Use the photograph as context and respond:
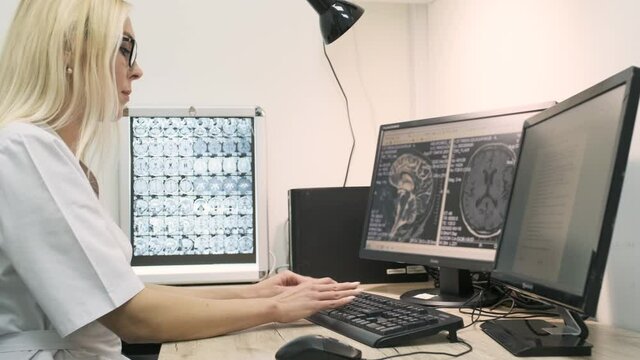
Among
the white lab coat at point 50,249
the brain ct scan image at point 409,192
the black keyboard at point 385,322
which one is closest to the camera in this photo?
the white lab coat at point 50,249

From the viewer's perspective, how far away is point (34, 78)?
104 cm

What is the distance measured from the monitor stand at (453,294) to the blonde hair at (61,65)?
891mm

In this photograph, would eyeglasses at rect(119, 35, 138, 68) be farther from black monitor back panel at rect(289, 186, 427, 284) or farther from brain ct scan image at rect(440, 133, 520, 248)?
brain ct scan image at rect(440, 133, 520, 248)

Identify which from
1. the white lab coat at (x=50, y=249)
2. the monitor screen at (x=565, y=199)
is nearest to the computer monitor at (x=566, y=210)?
the monitor screen at (x=565, y=199)

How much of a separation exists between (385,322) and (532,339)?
0.27 meters

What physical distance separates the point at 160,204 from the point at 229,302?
2.93 feet

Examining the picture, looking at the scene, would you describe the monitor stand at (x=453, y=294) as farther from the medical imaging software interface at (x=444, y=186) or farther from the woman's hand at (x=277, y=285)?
the woman's hand at (x=277, y=285)

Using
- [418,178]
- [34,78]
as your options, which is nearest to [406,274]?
[418,178]

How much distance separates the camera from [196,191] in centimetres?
194

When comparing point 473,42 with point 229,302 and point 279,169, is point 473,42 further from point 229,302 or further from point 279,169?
point 229,302

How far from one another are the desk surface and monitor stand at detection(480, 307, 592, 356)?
0.06 feet

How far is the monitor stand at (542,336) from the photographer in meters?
0.92

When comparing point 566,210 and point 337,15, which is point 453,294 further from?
point 337,15

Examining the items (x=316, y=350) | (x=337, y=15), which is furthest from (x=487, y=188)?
(x=337, y=15)
